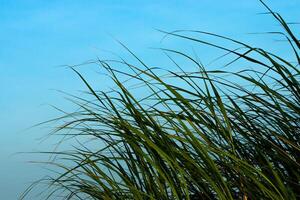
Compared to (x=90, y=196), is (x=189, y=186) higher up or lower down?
lower down

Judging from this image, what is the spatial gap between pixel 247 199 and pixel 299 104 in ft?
1.38

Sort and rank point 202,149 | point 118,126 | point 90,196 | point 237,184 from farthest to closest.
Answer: point 90,196, point 118,126, point 237,184, point 202,149

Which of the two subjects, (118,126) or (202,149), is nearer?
(202,149)

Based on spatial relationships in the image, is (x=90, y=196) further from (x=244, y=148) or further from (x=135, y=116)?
(x=244, y=148)

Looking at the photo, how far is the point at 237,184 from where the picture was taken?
73.4 inches

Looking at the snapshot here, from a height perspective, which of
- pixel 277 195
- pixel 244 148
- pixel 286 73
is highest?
pixel 286 73

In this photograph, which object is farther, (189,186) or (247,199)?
(189,186)

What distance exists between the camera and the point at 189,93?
6.46 ft

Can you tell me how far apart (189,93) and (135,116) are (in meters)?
0.23

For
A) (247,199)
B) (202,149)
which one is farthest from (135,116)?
(247,199)

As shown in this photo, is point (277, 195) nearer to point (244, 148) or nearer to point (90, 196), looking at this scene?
point (244, 148)

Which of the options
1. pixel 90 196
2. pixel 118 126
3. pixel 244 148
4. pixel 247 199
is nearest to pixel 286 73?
pixel 244 148

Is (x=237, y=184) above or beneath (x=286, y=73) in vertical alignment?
beneath

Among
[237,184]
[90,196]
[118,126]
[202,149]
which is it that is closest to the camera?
[202,149]
